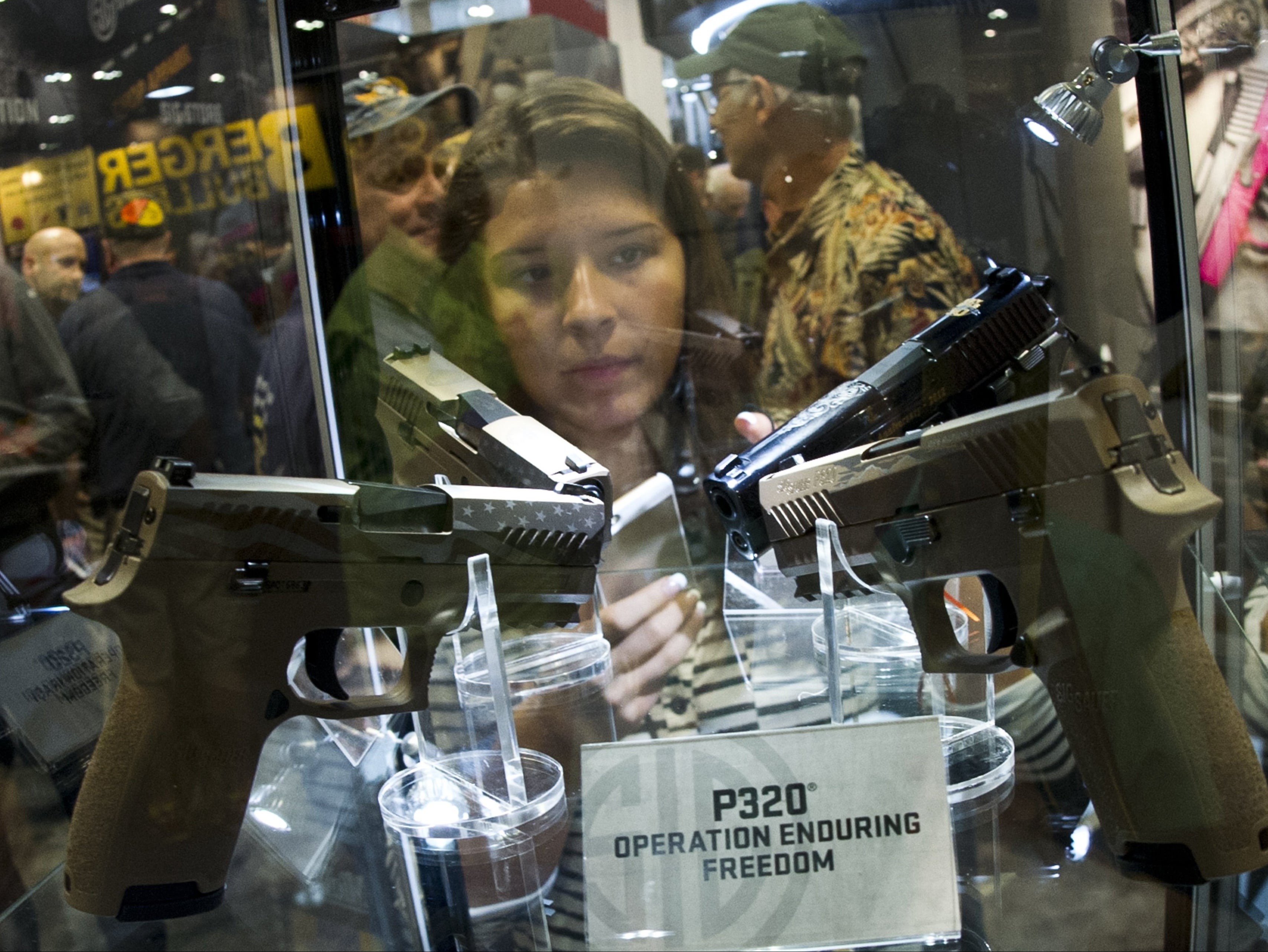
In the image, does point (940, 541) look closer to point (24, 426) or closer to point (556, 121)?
point (556, 121)

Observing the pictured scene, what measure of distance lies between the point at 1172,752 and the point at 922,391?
0.57 m

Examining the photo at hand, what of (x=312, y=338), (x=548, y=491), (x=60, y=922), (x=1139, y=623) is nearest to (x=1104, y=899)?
(x=1139, y=623)

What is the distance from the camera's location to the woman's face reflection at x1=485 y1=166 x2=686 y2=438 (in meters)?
1.53

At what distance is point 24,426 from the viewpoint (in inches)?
48.5

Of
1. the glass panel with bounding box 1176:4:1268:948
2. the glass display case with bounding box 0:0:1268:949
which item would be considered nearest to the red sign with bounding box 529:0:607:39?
the glass display case with bounding box 0:0:1268:949

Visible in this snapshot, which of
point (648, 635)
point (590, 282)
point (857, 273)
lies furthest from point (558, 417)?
point (857, 273)

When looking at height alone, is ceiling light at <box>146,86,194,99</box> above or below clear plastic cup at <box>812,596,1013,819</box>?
above

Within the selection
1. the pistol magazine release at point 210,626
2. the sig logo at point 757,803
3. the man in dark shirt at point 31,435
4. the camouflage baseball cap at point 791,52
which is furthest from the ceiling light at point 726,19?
the sig logo at point 757,803

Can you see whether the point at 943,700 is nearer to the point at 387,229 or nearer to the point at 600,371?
the point at 600,371

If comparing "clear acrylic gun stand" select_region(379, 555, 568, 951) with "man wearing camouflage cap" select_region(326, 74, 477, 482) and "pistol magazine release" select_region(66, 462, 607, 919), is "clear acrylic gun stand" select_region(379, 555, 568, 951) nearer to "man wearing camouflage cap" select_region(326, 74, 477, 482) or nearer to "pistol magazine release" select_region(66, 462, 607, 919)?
"pistol magazine release" select_region(66, 462, 607, 919)

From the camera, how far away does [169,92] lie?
4.49 ft

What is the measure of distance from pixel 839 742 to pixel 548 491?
0.51 meters

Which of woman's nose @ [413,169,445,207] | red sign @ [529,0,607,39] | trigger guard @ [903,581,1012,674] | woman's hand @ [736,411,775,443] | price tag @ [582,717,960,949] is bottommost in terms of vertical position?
price tag @ [582,717,960,949]

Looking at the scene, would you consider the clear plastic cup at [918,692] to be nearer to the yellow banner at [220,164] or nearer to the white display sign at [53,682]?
the white display sign at [53,682]
